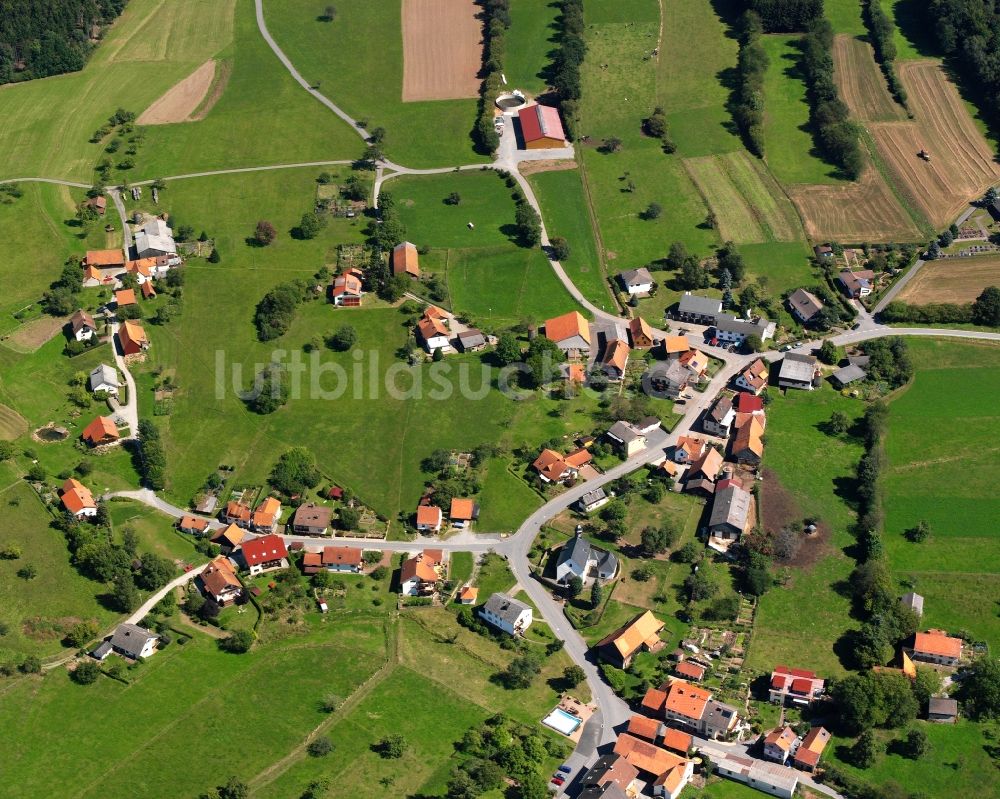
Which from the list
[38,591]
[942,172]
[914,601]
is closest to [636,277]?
[942,172]

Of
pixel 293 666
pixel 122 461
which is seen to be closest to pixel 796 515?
pixel 293 666

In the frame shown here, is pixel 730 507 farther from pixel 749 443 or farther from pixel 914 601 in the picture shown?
pixel 914 601

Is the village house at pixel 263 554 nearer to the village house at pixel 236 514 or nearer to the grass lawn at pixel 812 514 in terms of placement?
the village house at pixel 236 514

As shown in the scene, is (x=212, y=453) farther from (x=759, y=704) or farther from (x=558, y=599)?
(x=759, y=704)

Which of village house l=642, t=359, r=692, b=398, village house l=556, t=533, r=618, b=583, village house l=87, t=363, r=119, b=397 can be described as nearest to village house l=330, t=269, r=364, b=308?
village house l=87, t=363, r=119, b=397

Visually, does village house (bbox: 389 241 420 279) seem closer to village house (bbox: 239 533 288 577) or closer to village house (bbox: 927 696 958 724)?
village house (bbox: 239 533 288 577)

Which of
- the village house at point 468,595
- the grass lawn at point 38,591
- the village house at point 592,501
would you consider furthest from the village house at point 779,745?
the grass lawn at point 38,591

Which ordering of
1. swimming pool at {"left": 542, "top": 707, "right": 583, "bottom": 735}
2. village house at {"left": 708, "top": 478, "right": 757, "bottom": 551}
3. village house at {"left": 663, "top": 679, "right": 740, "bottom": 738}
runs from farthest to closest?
village house at {"left": 708, "top": 478, "right": 757, "bottom": 551} < swimming pool at {"left": 542, "top": 707, "right": 583, "bottom": 735} < village house at {"left": 663, "top": 679, "right": 740, "bottom": 738}
